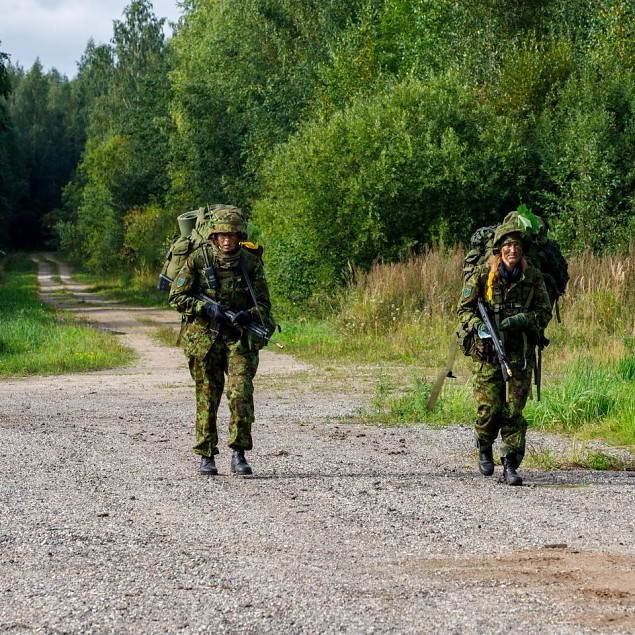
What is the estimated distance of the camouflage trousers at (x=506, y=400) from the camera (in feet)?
26.6

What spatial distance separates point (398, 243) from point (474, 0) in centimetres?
1143

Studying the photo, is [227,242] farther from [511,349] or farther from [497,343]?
[511,349]

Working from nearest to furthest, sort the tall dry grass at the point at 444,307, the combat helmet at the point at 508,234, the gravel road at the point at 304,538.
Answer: the gravel road at the point at 304,538, the combat helmet at the point at 508,234, the tall dry grass at the point at 444,307

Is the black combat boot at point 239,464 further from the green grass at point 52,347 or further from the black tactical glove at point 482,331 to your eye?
the green grass at point 52,347

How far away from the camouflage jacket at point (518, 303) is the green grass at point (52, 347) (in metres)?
11.4

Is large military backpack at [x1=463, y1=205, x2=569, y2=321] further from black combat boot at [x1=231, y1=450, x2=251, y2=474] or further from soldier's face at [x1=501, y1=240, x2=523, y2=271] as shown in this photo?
black combat boot at [x1=231, y1=450, x2=251, y2=474]

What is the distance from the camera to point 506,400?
8.19m

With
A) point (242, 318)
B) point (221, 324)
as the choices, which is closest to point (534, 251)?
point (242, 318)

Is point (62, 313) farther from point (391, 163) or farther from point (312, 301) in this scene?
point (391, 163)

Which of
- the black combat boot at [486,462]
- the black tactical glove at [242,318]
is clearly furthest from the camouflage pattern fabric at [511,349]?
the black tactical glove at [242,318]

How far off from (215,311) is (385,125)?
18.9m

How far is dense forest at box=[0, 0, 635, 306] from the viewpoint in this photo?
26.0 m

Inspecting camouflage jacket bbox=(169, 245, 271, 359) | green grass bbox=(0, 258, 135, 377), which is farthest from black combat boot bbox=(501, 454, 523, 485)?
green grass bbox=(0, 258, 135, 377)

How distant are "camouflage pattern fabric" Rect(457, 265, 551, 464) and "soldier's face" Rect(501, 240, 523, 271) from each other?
0.16 m
